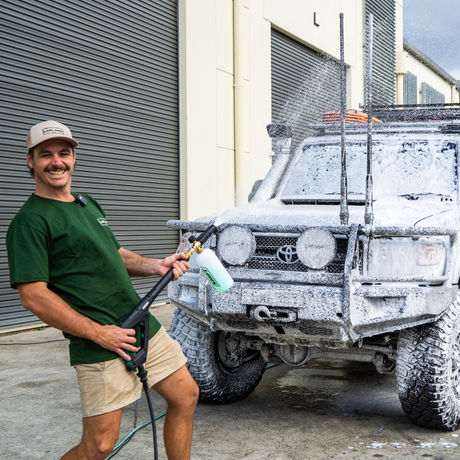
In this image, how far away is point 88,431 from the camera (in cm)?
291

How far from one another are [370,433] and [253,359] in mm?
1342

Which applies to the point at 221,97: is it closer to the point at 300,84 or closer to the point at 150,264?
the point at 300,84

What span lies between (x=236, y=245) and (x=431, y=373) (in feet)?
5.01

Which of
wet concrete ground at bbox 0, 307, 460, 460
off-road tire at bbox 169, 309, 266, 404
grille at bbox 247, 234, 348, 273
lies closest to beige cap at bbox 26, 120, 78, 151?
grille at bbox 247, 234, 348, 273

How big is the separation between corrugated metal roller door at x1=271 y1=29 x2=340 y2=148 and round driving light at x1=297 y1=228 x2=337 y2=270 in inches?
417

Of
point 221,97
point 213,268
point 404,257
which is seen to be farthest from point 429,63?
point 213,268

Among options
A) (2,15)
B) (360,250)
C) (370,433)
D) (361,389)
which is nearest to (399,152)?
(360,250)

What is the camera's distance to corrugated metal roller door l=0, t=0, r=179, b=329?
8.62m

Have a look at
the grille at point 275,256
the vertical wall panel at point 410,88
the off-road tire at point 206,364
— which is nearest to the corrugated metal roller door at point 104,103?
the off-road tire at point 206,364

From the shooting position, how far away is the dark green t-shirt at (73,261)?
276 centimetres

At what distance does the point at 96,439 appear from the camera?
9.47 feet

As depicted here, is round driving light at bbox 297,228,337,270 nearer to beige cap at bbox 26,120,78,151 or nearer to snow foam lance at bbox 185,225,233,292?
snow foam lance at bbox 185,225,233,292

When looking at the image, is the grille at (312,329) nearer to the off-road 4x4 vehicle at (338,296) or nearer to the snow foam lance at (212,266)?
the off-road 4x4 vehicle at (338,296)

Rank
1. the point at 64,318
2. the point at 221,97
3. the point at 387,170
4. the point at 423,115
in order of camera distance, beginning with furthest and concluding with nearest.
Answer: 1. the point at 221,97
2. the point at 423,115
3. the point at 387,170
4. the point at 64,318
